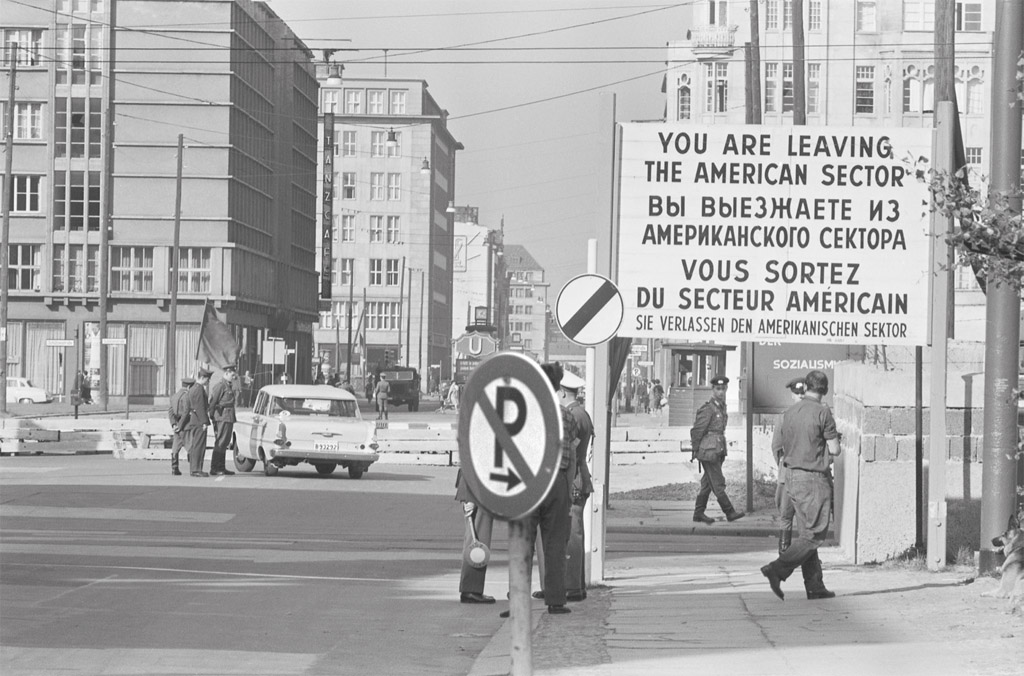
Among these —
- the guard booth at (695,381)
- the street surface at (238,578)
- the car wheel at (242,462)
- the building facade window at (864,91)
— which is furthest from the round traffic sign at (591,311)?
the building facade window at (864,91)

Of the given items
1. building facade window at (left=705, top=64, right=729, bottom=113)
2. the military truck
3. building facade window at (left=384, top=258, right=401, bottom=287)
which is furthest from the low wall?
building facade window at (left=384, top=258, right=401, bottom=287)

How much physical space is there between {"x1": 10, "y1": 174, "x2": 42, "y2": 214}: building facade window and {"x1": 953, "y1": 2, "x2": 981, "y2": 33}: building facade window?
46.2m

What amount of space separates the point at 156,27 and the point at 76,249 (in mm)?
10809

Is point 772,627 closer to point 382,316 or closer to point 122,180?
point 122,180

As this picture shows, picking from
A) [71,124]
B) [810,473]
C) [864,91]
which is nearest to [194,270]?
[71,124]

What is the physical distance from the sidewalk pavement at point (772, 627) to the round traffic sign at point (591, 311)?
2.06m

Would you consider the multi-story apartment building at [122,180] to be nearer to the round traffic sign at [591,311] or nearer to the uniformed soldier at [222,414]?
the uniformed soldier at [222,414]

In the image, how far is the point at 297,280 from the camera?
98.1 meters

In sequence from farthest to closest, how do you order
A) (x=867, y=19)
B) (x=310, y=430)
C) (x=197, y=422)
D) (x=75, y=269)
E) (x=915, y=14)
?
(x=915, y=14)
(x=867, y=19)
(x=75, y=269)
(x=310, y=430)
(x=197, y=422)

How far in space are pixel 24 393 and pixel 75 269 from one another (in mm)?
7337

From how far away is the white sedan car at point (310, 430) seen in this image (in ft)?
94.2

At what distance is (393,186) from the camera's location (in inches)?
5906

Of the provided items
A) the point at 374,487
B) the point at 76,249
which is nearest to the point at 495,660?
the point at 374,487

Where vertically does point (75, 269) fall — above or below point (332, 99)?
below
